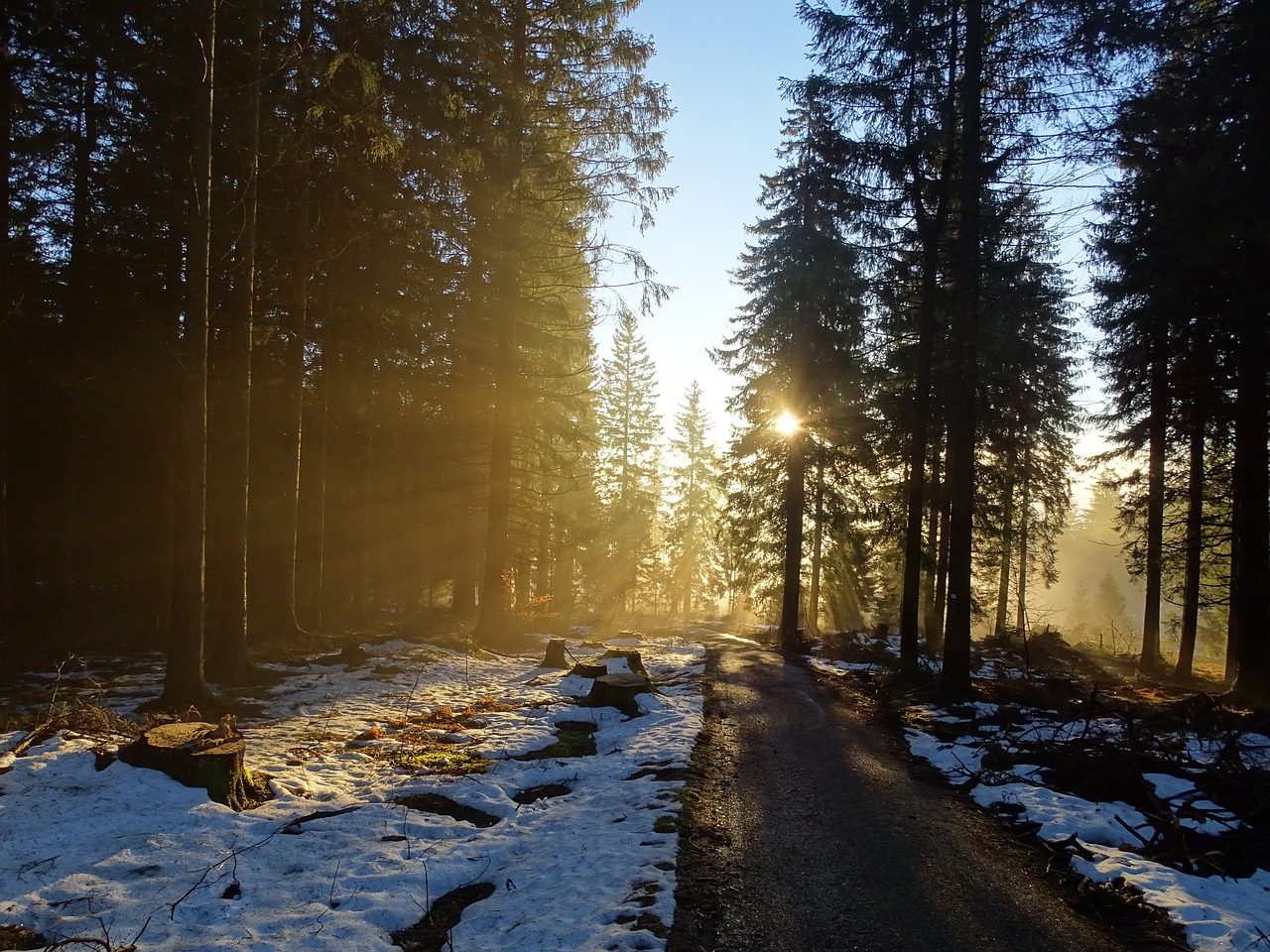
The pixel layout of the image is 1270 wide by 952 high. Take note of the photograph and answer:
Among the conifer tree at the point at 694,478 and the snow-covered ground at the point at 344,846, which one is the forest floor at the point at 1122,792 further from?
the conifer tree at the point at 694,478

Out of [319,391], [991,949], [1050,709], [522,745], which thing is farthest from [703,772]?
[319,391]

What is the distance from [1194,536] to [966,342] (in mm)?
6143

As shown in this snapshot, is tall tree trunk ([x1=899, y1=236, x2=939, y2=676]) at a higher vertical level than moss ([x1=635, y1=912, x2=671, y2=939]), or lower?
higher

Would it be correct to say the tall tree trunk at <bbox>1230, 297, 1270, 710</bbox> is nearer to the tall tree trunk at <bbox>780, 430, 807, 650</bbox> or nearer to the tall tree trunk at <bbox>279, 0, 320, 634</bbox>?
the tall tree trunk at <bbox>780, 430, 807, 650</bbox>

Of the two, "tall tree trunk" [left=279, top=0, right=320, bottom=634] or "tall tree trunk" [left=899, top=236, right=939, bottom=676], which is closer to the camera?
"tall tree trunk" [left=279, top=0, right=320, bottom=634]

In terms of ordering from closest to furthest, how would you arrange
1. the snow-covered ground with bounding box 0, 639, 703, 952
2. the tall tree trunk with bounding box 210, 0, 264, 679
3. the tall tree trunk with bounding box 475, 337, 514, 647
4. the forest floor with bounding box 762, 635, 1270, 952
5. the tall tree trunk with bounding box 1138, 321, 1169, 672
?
the snow-covered ground with bounding box 0, 639, 703, 952 < the forest floor with bounding box 762, 635, 1270, 952 < the tall tree trunk with bounding box 210, 0, 264, 679 < the tall tree trunk with bounding box 1138, 321, 1169, 672 < the tall tree trunk with bounding box 475, 337, 514, 647

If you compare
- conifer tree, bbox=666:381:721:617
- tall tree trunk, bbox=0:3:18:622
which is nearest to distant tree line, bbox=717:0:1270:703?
tall tree trunk, bbox=0:3:18:622

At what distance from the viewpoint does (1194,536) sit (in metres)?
13.5

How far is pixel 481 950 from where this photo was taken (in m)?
4.27

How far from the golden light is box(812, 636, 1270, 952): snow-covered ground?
1316 cm

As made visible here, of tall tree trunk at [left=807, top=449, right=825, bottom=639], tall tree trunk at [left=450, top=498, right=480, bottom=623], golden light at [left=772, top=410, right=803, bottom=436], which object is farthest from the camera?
tall tree trunk at [left=807, top=449, right=825, bottom=639]

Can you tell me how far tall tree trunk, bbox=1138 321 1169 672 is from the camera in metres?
15.5

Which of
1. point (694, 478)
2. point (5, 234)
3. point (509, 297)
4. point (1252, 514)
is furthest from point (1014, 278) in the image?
point (694, 478)

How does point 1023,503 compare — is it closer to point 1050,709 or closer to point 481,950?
point 1050,709
